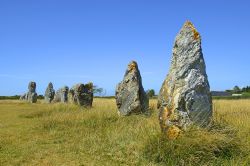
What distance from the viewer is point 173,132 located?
10.4 metres

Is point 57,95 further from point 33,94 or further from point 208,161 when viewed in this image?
point 208,161

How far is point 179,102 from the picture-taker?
35.3 feet

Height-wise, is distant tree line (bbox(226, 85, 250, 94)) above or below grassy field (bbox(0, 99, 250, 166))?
above

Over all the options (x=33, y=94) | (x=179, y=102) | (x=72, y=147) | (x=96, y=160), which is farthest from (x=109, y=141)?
(x=33, y=94)

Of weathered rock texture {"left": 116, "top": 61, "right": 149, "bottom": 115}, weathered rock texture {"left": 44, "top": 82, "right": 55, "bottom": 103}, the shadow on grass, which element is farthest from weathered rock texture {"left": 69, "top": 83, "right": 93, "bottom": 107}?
the shadow on grass

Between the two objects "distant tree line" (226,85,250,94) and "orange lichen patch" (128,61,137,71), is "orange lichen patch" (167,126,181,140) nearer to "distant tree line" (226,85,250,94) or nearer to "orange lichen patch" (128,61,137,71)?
"orange lichen patch" (128,61,137,71)

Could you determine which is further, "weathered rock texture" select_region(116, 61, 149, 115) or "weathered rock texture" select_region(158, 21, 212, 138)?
"weathered rock texture" select_region(116, 61, 149, 115)

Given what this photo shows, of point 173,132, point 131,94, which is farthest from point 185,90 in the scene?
point 131,94

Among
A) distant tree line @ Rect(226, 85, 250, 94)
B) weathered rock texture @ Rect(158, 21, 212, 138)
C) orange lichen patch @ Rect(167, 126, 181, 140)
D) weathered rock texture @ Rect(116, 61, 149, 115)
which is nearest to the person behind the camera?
orange lichen patch @ Rect(167, 126, 181, 140)

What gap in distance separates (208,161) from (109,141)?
393 cm

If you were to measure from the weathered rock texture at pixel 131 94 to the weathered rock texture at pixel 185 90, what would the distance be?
27.3 feet

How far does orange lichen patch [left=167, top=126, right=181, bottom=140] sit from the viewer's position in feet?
33.9

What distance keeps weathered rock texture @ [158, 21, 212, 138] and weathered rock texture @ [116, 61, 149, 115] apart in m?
8.31

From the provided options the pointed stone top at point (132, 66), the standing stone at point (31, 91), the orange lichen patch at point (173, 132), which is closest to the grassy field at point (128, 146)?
the orange lichen patch at point (173, 132)
